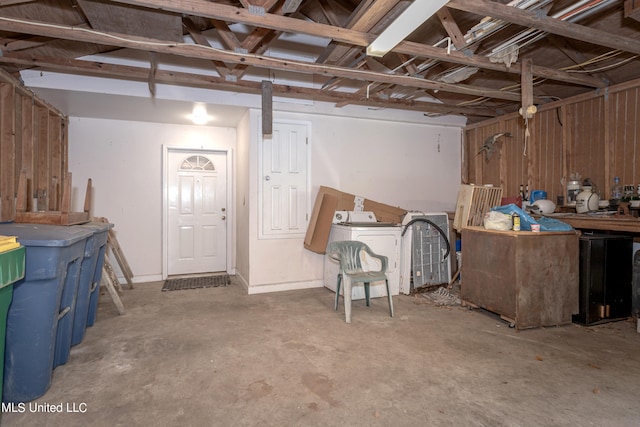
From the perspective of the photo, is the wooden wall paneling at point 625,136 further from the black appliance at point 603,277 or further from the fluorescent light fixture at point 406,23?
the fluorescent light fixture at point 406,23

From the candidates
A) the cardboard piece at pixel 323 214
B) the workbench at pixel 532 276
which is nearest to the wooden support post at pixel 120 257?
the cardboard piece at pixel 323 214

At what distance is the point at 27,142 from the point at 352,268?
3.71 metres

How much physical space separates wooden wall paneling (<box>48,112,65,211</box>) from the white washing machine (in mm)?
3554

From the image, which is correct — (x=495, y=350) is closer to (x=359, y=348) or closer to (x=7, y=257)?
(x=359, y=348)

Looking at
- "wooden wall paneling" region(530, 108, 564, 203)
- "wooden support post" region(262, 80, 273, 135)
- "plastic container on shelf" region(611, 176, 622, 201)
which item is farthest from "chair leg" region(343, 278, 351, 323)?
"wooden wall paneling" region(530, 108, 564, 203)

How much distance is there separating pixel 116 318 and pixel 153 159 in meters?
2.48

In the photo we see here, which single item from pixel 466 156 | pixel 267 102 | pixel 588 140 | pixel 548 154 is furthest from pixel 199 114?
pixel 588 140

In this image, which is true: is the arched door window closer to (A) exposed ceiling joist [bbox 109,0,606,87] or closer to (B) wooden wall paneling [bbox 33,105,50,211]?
(B) wooden wall paneling [bbox 33,105,50,211]

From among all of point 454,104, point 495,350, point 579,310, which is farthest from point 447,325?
point 454,104

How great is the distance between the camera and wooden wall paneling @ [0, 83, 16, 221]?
3137mm

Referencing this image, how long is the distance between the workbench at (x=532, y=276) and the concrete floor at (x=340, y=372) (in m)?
0.17

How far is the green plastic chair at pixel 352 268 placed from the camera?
334 cm

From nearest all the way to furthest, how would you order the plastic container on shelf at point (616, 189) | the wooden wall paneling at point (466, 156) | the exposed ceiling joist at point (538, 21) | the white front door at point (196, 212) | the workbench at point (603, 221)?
the exposed ceiling joist at point (538, 21) < the workbench at point (603, 221) < the plastic container on shelf at point (616, 189) < the white front door at point (196, 212) < the wooden wall paneling at point (466, 156)

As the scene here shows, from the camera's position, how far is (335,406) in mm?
1962
